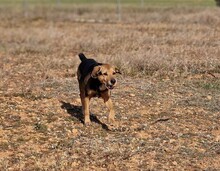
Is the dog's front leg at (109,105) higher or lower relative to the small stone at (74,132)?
higher

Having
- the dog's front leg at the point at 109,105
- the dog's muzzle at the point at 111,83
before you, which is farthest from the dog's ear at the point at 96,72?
the dog's front leg at the point at 109,105

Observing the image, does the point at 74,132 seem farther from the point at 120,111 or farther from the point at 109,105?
the point at 120,111

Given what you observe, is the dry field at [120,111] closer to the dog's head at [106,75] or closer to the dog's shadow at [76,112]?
the dog's shadow at [76,112]

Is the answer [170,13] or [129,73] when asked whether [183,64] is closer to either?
[129,73]

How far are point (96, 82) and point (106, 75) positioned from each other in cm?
27

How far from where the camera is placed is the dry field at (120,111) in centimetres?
537

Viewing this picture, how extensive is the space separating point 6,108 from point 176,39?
8.67m

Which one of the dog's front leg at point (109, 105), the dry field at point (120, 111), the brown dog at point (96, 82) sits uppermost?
the brown dog at point (96, 82)

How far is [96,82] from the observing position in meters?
Result: 6.05

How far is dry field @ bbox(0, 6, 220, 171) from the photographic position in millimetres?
5367

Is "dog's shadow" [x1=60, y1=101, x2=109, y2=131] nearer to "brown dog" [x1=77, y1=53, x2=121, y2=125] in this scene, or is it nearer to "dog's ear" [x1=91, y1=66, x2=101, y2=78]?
"brown dog" [x1=77, y1=53, x2=121, y2=125]

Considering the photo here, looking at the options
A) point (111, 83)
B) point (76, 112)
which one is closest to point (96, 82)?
point (111, 83)

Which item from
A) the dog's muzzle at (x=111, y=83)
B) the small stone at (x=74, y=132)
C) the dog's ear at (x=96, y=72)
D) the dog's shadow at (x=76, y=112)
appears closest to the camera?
the dog's muzzle at (x=111, y=83)

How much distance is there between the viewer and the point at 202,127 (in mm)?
6473
